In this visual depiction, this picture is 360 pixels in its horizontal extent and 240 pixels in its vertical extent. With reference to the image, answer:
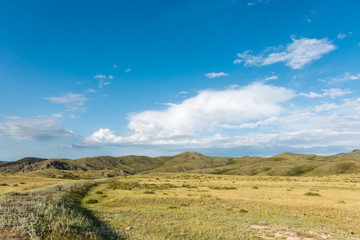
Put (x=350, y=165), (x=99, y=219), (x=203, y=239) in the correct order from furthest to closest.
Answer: (x=350, y=165), (x=99, y=219), (x=203, y=239)

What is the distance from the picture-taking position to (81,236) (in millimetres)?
11141

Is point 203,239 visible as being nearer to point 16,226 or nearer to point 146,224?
point 146,224

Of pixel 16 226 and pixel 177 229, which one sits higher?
pixel 16 226

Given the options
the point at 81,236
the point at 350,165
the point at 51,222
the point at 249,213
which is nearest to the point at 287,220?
the point at 249,213

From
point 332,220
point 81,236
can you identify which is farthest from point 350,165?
point 81,236

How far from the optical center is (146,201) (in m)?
27.0

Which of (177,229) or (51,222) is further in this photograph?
(177,229)

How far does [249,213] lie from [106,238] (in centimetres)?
1443

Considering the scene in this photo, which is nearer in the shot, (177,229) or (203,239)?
(203,239)

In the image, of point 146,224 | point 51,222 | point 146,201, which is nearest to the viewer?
point 51,222

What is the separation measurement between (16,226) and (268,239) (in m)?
14.5

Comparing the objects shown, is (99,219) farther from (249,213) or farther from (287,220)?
(287,220)

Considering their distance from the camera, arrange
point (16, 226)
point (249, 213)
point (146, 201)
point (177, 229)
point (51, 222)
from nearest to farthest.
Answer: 1. point (16, 226)
2. point (51, 222)
3. point (177, 229)
4. point (249, 213)
5. point (146, 201)

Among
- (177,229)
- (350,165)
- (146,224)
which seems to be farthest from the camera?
(350,165)
